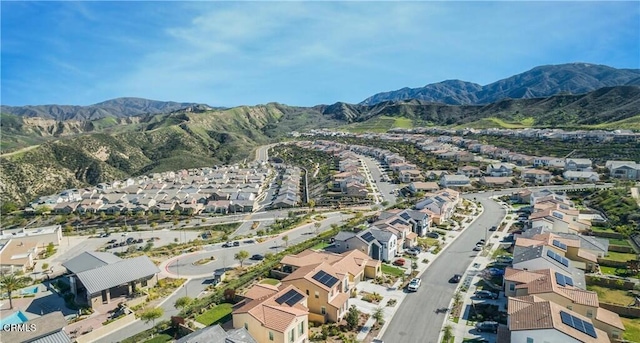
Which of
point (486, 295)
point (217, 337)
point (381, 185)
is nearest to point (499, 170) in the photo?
point (381, 185)

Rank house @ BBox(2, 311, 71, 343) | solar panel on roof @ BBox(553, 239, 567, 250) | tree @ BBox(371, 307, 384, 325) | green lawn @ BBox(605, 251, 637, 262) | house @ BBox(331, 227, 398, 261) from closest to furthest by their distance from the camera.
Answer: house @ BBox(2, 311, 71, 343)
tree @ BBox(371, 307, 384, 325)
solar panel on roof @ BBox(553, 239, 567, 250)
green lawn @ BBox(605, 251, 637, 262)
house @ BBox(331, 227, 398, 261)

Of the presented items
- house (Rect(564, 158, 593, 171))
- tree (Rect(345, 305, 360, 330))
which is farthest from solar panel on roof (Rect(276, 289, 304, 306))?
house (Rect(564, 158, 593, 171))

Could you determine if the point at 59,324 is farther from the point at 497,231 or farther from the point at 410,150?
the point at 410,150

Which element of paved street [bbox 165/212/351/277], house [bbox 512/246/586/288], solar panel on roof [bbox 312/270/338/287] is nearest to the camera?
solar panel on roof [bbox 312/270/338/287]

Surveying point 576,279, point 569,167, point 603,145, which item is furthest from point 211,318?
point 603,145

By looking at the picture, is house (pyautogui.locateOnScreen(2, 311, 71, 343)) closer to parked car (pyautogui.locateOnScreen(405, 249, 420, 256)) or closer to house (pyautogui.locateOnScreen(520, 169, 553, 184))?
parked car (pyautogui.locateOnScreen(405, 249, 420, 256))

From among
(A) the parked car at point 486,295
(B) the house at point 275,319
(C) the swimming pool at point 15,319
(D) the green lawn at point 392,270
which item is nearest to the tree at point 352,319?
(B) the house at point 275,319
